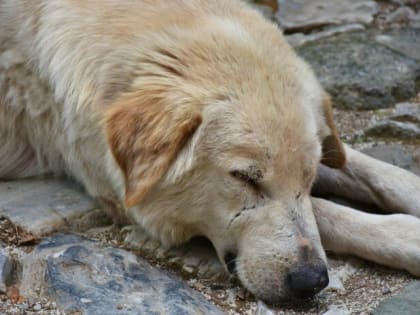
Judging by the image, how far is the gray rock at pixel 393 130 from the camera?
450 centimetres

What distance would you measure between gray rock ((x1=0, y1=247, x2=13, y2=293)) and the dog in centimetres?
52

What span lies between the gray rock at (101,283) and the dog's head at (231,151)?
0.25 meters

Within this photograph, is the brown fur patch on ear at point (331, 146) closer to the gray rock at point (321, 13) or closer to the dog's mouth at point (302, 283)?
the dog's mouth at point (302, 283)

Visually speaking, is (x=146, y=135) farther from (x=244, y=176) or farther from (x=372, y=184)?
(x=372, y=184)

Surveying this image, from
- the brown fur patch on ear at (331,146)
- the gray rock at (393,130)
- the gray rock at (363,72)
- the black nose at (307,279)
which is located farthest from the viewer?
the gray rock at (363,72)

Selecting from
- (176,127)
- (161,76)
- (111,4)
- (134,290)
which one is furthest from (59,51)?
(134,290)

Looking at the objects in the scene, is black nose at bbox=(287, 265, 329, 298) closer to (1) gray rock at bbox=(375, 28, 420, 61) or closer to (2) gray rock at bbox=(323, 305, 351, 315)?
(2) gray rock at bbox=(323, 305, 351, 315)

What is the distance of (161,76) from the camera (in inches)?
126

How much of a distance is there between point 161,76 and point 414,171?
1.54 metres

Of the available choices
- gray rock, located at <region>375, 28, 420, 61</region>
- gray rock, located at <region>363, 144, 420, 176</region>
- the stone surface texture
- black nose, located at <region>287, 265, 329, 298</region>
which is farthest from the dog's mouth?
gray rock, located at <region>375, 28, 420, 61</region>

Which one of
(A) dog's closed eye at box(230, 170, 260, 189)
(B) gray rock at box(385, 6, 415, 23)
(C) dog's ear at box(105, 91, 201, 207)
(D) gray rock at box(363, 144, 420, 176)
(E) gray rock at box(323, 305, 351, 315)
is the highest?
(C) dog's ear at box(105, 91, 201, 207)

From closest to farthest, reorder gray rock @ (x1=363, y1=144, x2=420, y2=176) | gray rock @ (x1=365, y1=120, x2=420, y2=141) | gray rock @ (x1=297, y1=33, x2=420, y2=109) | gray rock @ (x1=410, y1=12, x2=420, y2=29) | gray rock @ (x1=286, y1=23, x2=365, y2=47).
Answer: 1. gray rock @ (x1=363, y1=144, x2=420, y2=176)
2. gray rock @ (x1=365, y1=120, x2=420, y2=141)
3. gray rock @ (x1=297, y1=33, x2=420, y2=109)
4. gray rock @ (x1=286, y1=23, x2=365, y2=47)
5. gray rock @ (x1=410, y1=12, x2=420, y2=29)

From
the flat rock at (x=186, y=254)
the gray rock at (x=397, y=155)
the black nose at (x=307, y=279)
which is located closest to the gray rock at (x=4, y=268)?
the flat rock at (x=186, y=254)

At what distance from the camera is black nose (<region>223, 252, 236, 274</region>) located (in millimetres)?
3215
